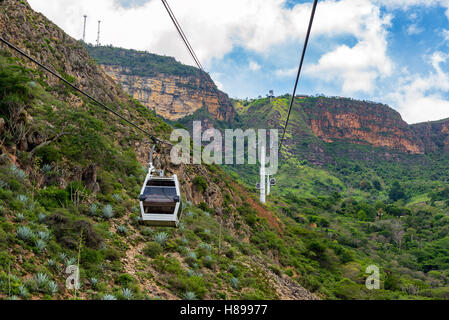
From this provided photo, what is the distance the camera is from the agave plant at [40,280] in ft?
34.2

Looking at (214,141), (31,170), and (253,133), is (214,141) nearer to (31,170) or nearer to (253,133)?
(253,133)

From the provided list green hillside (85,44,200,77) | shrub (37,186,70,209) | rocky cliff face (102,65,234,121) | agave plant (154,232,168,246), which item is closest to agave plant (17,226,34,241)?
shrub (37,186,70,209)

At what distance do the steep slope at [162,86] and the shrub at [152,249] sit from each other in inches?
5634

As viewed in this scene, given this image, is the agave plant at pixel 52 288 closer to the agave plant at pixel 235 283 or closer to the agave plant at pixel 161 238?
the agave plant at pixel 161 238

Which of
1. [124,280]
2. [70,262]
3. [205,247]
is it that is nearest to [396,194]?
[205,247]

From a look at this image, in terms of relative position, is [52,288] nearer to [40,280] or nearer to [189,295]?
[40,280]

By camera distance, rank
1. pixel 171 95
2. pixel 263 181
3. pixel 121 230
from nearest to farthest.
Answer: pixel 121 230, pixel 263 181, pixel 171 95

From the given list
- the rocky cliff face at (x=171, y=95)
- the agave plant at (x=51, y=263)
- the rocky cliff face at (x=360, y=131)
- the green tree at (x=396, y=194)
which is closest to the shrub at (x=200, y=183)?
the agave plant at (x=51, y=263)

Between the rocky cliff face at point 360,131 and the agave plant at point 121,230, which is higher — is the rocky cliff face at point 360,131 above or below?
above

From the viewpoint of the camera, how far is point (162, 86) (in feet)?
538

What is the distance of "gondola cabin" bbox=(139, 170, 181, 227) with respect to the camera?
1210 centimetres

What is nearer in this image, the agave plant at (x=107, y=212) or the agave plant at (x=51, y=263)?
the agave plant at (x=51, y=263)

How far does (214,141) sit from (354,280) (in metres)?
84.8

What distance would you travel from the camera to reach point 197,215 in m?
27.8
